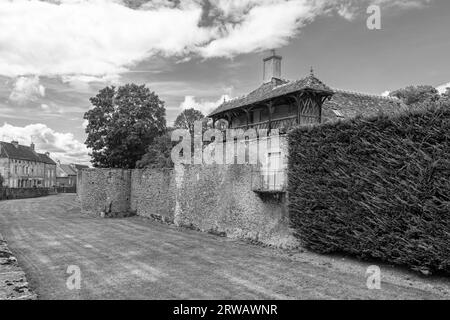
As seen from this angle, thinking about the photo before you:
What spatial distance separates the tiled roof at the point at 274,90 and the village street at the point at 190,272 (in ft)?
29.7

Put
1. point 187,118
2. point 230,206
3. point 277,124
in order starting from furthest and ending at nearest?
point 187,118
point 277,124
point 230,206

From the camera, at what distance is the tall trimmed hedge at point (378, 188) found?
7395mm

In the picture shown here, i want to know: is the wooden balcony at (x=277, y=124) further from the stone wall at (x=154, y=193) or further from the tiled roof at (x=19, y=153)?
the tiled roof at (x=19, y=153)

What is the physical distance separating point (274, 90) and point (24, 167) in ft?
197

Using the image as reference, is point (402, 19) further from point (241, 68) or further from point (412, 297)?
point (412, 297)

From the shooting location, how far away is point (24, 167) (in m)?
64.8

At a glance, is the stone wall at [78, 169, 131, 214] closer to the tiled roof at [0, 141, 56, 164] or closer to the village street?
the village street

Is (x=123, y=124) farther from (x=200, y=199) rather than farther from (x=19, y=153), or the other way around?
(x=19, y=153)

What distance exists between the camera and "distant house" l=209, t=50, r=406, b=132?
1845 centimetres

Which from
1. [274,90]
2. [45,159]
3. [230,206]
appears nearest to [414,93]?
[274,90]

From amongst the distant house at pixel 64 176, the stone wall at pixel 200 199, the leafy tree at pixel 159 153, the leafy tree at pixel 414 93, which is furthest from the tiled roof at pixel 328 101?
the distant house at pixel 64 176

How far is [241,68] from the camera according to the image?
Answer: 20500mm
